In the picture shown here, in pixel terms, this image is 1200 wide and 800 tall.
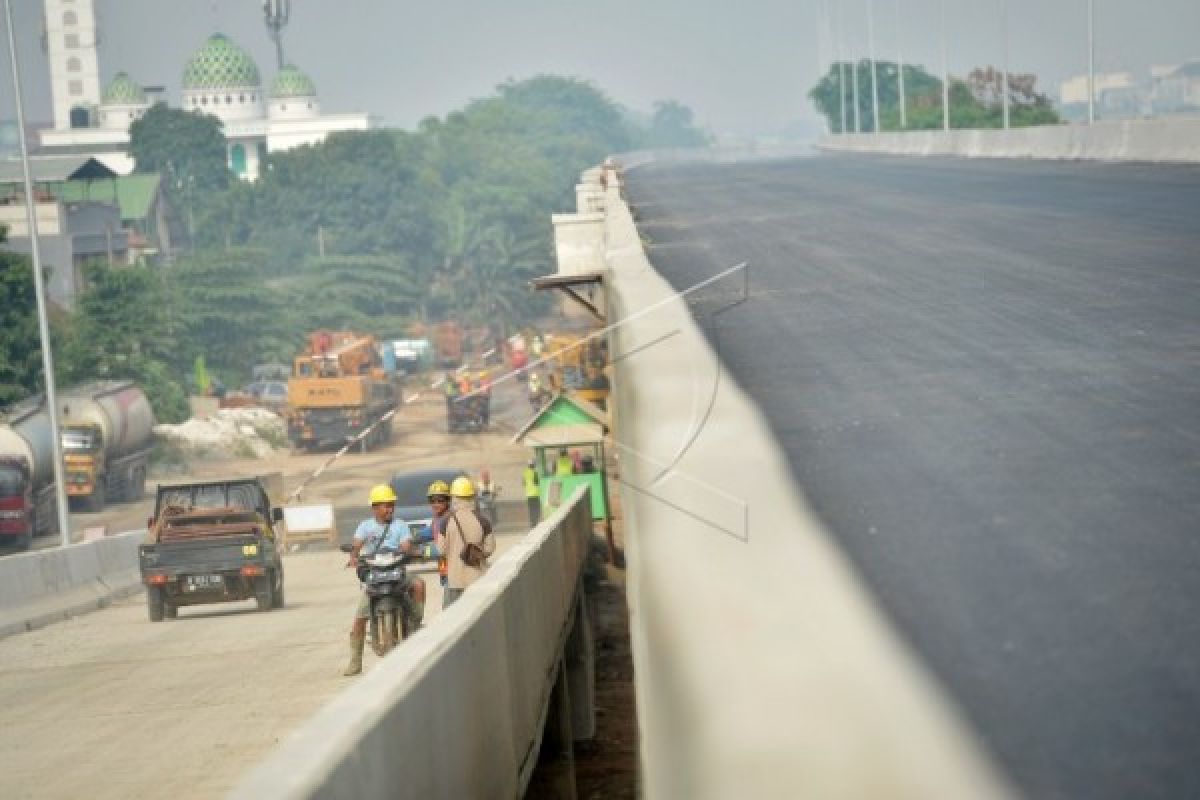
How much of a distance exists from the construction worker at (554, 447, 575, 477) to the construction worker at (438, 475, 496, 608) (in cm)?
2074

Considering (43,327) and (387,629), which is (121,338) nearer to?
(43,327)

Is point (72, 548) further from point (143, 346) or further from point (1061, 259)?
point (143, 346)

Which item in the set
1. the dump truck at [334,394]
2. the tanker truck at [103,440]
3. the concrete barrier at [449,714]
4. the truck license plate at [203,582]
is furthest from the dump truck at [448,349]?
the concrete barrier at [449,714]

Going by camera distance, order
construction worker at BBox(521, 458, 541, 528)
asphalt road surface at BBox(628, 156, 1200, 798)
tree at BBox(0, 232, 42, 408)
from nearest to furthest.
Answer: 1. asphalt road surface at BBox(628, 156, 1200, 798)
2. construction worker at BBox(521, 458, 541, 528)
3. tree at BBox(0, 232, 42, 408)

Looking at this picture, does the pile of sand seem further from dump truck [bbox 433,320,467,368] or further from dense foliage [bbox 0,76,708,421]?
dump truck [bbox 433,320,467,368]

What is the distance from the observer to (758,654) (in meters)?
7.22

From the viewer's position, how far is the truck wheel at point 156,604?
31000 millimetres

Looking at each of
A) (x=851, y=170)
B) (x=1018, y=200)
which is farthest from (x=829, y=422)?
(x=851, y=170)

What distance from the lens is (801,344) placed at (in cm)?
1600

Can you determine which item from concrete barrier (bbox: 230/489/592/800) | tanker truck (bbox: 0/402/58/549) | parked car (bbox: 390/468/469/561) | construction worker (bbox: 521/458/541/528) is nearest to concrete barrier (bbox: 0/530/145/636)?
parked car (bbox: 390/468/469/561)

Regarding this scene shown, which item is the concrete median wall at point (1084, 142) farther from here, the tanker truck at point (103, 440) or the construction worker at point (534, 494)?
the tanker truck at point (103, 440)

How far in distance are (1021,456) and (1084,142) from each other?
42.4m

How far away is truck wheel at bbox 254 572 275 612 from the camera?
104 feet

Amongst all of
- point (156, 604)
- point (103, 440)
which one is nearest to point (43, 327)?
point (156, 604)
